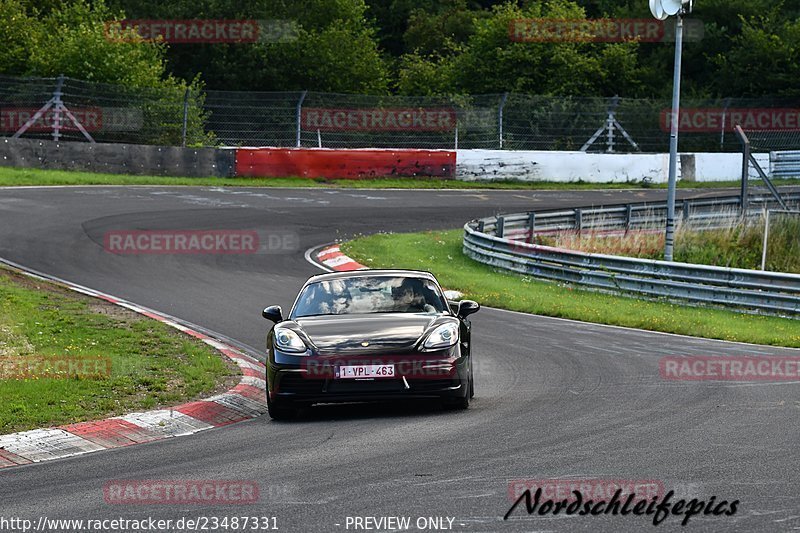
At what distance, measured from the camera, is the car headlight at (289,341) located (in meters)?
10.4

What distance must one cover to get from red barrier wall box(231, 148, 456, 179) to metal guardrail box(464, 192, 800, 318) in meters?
9.48

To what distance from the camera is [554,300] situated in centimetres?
2059

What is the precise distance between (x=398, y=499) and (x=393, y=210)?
968 inches

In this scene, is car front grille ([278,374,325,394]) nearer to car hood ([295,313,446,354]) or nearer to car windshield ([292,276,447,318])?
car hood ([295,313,446,354])

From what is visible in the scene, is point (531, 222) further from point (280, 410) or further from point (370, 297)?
point (280, 410)

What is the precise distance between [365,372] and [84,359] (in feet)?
12.8

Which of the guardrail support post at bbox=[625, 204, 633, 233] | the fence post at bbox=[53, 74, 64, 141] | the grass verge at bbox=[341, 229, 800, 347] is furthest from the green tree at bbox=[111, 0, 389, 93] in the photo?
the grass verge at bbox=[341, 229, 800, 347]

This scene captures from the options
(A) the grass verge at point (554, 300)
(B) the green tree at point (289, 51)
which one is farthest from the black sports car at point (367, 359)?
(B) the green tree at point (289, 51)

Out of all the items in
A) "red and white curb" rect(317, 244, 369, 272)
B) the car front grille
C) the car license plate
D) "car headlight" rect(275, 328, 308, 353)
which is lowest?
"red and white curb" rect(317, 244, 369, 272)

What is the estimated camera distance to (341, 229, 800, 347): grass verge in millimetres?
17984

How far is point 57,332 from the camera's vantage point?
14.4 metres

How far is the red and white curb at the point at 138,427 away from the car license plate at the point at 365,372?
1221 mm

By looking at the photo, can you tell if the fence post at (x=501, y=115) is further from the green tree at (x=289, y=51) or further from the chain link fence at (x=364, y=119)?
the green tree at (x=289, y=51)

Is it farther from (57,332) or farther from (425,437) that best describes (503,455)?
(57,332)
